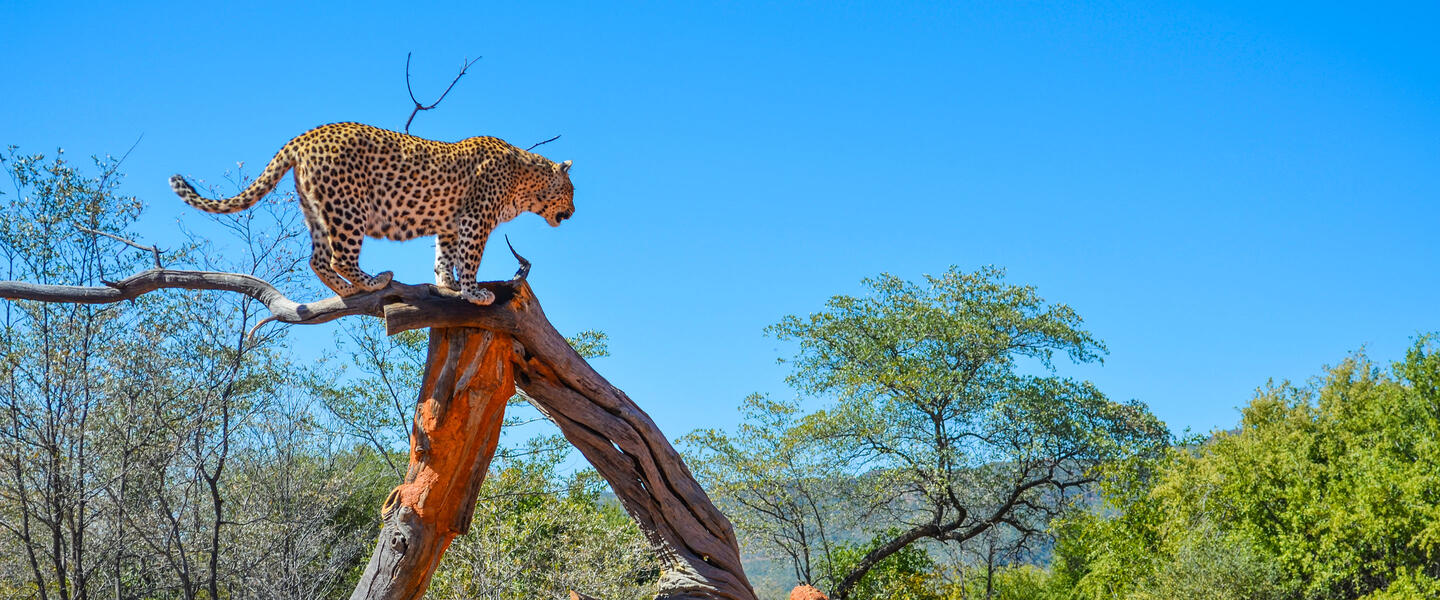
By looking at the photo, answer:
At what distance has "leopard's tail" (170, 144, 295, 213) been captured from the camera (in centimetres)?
594

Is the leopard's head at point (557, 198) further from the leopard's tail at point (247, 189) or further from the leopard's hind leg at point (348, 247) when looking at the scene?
the leopard's tail at point (247, 189)

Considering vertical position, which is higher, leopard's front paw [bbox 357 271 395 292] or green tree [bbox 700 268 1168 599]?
green tree [bbox 700 268 1168 599]

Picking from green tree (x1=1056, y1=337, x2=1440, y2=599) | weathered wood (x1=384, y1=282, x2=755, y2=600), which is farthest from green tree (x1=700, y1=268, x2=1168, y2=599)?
weathered wood (x1=384, y1=282, x2=755, y2=600)

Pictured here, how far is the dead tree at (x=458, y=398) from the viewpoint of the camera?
630 centimetres

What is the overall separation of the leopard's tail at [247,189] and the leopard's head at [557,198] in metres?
1.65

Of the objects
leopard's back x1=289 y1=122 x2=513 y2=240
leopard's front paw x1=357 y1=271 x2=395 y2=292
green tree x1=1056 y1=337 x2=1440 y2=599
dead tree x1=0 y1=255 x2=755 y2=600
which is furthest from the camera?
green tree x1=1056 y1=337 x2=1440 y2=599

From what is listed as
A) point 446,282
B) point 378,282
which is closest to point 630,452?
point 446,282

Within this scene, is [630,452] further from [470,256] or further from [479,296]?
[470,256]

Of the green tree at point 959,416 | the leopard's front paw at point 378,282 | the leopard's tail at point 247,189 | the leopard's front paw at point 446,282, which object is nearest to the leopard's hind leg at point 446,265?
the leopard's front paw at point 446,282

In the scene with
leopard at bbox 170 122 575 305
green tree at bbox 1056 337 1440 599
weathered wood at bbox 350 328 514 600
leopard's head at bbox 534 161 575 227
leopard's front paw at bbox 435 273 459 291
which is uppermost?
green tree at bbox 1056 337 1440 599

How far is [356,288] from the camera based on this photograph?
6.15m

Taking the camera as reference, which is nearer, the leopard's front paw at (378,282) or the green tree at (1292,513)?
the leopard's front paw at (378,282)

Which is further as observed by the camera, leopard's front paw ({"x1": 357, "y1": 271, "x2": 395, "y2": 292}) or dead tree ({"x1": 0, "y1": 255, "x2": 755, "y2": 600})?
dead tree ({"x1": 0, "y1": 255, "x2": 755, "y2": 600})

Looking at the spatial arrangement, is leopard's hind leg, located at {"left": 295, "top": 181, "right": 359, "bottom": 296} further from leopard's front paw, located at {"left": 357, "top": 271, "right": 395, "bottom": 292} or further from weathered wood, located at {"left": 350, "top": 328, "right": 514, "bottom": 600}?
weathered wood, located at {"left": 350, "top": 328, "right": 514, "bottom": 600}
